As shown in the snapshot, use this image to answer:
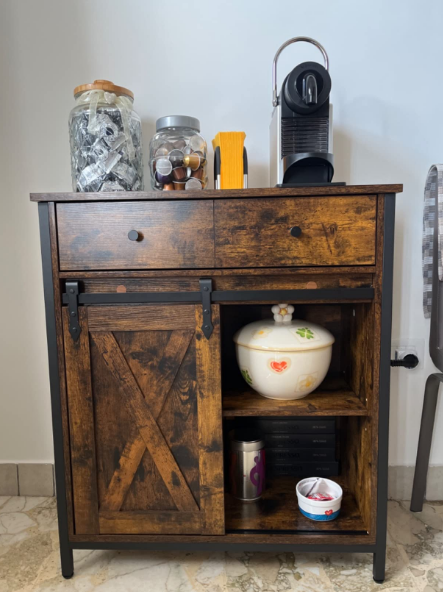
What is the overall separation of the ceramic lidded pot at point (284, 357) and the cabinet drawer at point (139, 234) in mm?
267

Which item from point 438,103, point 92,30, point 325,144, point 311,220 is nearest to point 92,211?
point 311,220

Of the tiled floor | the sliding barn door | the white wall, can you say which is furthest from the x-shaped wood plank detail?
the white wall

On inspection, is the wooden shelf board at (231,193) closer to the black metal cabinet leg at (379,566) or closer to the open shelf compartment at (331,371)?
the open shelf compartment at (331,371)

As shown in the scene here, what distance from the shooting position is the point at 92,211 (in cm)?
106

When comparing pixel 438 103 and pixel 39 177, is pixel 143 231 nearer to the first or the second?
pixel 39 177

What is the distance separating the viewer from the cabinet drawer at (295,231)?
1.04 meters

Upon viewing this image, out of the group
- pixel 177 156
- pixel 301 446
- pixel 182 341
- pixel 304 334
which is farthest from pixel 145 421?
pixel 177 156

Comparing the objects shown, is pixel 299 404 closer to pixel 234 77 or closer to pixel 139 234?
pixel 139 234

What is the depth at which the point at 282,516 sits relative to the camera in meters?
1.23

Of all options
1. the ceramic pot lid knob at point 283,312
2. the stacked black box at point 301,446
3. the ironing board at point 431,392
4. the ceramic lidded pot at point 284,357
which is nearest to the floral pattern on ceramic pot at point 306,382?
the ceramic lidded pot at point 284,357

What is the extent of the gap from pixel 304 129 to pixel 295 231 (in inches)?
12.9

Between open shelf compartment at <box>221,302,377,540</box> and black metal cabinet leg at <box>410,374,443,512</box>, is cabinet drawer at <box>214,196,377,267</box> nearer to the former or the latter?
open shelf compartment at <box>221,302,377,540</box>

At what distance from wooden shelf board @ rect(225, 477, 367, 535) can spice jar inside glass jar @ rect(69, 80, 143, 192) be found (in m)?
0.97

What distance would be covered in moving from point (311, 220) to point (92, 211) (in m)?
0.53
